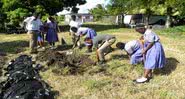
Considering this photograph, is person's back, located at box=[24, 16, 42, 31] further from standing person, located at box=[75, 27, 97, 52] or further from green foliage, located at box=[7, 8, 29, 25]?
green foliage, located at box=[7, 8, 29, 25]

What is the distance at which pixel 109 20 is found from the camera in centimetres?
5716

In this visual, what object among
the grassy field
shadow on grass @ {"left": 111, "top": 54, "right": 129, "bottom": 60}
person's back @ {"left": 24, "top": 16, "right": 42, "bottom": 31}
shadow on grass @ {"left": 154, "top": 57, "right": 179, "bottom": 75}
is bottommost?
the grassy field

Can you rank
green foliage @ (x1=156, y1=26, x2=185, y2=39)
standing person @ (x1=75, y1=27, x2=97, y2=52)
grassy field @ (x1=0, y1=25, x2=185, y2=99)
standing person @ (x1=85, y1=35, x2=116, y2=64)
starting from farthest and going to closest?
green foliage @ (x1=156, y1=26, x2=185, y2=39), standing person @ (x1=75, y1=27, x2=97, y2=52), standing person @ (x1=85, y1=35, x2=116, y2=64), grassy field @ (x1=0, y1=25, x2=185, y2=99)

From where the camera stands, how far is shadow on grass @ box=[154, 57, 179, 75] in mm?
11843

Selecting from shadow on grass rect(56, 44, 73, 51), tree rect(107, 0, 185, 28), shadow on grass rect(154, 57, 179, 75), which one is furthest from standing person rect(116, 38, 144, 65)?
tree rect(107, 0, 185, 28)

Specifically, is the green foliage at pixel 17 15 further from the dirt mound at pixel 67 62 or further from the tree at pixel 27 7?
the dirt mound at pixel 67 62

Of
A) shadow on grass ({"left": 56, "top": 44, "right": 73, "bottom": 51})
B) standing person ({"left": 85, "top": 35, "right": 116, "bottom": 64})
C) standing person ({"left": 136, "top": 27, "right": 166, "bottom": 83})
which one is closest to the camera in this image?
standing person ({"left": 136, "top": 27, "right": 166, "bottom": 83})

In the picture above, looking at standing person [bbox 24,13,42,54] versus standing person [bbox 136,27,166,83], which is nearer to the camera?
standing person [bbox 136,27,166,83]

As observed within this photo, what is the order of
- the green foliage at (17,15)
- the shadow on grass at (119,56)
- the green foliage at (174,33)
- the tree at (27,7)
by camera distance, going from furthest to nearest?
the tree at (27,7) < the green foliage at (17,15) < the green foliage at (174,33) < the shadow on grass at (119,56)

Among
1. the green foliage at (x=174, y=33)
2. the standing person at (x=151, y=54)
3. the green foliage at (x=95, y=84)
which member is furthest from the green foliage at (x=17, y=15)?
the standing person at (x=151, y=54)

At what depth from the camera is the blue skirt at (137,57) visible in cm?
1188

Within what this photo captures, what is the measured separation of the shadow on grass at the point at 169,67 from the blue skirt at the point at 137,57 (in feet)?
1.82

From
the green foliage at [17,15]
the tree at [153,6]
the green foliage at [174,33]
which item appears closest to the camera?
the green foliage at [174,33]

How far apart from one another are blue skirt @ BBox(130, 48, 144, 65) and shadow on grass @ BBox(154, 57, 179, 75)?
56cm
